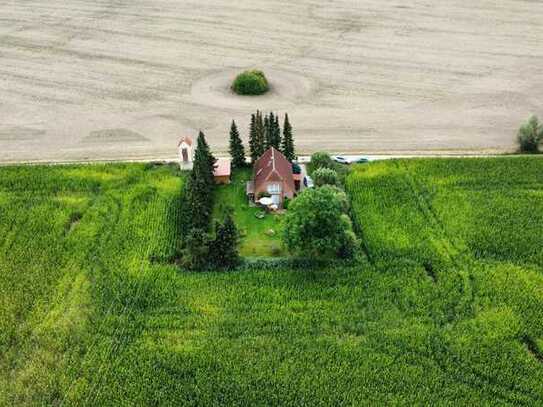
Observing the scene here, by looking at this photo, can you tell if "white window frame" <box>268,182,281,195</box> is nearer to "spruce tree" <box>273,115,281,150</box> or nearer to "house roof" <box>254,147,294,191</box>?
"house roof" <box>254,147,294,191</box>

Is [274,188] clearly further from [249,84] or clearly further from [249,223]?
[249,84]

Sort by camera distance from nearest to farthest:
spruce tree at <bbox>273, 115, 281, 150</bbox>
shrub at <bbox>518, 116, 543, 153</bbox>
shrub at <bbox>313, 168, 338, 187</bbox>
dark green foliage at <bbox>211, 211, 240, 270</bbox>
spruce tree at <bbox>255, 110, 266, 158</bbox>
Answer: dark green foliage at <bbox>211, 211, 240, 270</bbox> → shrub at <bbox>313, 168, 338, 187</bbox> → spruce tree at <bbox>255, 110, 266, 158</bbox> → spruce tree at <bbox>273, 115, 281, 150</bbox> → shrub at <bbox>518, 116, 543, 153</bbox>

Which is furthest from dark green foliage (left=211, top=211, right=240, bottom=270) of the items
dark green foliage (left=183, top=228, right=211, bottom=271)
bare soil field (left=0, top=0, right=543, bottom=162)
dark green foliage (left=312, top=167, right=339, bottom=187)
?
bare soil field (left=0, top=0, right=543, bottom=162)

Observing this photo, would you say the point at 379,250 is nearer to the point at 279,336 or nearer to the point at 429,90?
the point at 279,336

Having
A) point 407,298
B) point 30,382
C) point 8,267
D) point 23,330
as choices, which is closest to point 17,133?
point 8,267

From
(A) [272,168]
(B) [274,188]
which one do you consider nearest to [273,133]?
(A) [272,168]
